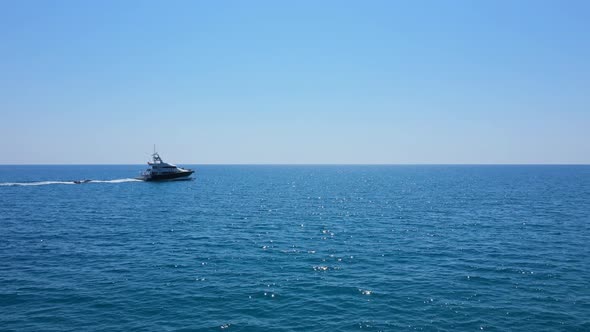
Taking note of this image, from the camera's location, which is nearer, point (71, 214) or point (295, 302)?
point (295, 302)

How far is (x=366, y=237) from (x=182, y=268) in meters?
25.9

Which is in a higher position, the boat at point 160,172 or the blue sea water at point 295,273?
the boat at point 160,172

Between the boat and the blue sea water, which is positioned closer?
the blue sea water

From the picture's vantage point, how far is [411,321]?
77.7ft

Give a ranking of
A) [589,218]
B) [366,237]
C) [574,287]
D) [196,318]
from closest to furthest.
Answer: [196,318], [574,287], [366,237], [589,218]

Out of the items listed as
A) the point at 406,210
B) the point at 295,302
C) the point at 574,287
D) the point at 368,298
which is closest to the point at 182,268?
the point at 295,302

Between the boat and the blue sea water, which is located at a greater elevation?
the boat

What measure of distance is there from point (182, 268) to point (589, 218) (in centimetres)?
6835

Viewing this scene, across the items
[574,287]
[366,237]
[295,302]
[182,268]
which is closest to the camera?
[295,302]

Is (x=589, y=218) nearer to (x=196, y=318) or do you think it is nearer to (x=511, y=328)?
(x=511, y=328)

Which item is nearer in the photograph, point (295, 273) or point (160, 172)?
point (295, 273)

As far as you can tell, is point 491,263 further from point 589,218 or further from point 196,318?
point 589,218

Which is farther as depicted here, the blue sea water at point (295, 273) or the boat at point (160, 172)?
the boat at point (160, 172)

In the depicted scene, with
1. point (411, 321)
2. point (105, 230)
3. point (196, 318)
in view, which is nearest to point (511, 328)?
point (411, 321)
